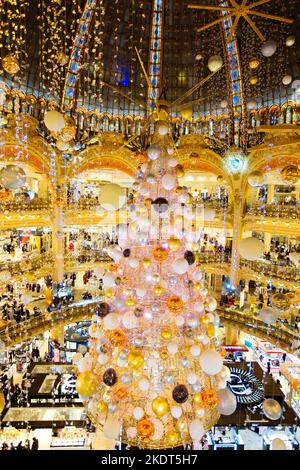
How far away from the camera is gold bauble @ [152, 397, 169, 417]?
→ 173 inches

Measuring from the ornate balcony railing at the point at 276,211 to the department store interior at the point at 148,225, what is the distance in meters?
0.09

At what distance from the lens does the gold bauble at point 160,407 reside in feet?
14.4

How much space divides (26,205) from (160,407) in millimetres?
13018

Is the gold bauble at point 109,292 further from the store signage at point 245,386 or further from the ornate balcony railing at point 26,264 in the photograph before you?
the ornate balcony railing at point 26,264

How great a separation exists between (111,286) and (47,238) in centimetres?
1570

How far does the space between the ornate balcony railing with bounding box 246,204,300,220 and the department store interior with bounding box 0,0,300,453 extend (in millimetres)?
86

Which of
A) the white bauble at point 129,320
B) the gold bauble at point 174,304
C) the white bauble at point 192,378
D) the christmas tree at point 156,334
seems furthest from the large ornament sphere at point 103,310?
the white bauble at point 192,378

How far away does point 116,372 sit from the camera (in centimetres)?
495

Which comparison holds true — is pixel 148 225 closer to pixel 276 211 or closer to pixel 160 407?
pixel 160 407

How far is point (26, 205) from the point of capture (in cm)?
1556

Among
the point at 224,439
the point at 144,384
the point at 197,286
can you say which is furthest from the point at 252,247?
the point at 224,439

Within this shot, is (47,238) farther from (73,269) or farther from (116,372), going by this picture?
(116,372)
